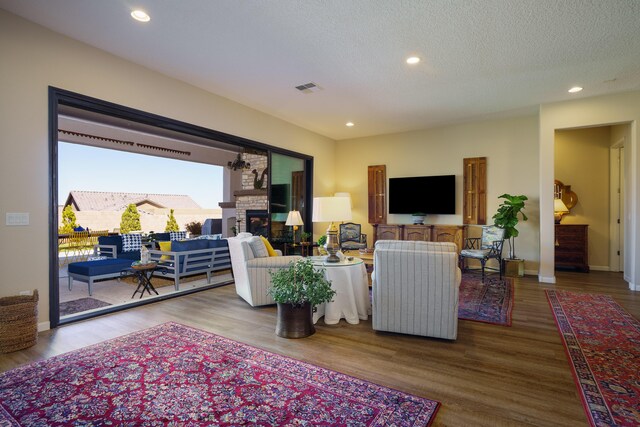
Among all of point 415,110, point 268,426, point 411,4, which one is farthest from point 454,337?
point 415,110

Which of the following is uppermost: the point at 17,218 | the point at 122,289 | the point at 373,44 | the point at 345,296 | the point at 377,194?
the point at 373,44

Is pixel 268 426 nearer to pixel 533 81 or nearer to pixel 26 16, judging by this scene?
pixel 26 16

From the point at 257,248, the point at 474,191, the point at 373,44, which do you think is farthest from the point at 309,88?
the point at 474,191

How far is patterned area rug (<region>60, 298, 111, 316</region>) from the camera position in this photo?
3.97 metres

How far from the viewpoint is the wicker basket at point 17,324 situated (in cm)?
277

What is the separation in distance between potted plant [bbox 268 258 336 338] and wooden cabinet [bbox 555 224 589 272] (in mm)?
5659

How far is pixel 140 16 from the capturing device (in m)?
3.09

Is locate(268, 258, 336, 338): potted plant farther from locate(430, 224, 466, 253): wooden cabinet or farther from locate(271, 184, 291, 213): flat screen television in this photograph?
locate(430, 224, 466, 253): wooden cabinet

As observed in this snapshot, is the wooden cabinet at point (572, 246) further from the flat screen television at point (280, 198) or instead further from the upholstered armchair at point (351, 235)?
the flat screen television at point (280, 198)

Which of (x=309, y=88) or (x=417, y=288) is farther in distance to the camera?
(x=309, y=88)

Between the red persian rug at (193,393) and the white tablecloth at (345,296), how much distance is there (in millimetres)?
941

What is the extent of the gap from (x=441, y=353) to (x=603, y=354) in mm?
1312

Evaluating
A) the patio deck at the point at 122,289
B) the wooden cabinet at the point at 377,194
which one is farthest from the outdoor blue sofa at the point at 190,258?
the wooden cabinet at the point at 377,194

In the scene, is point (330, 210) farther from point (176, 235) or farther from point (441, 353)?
point (176, 235)
